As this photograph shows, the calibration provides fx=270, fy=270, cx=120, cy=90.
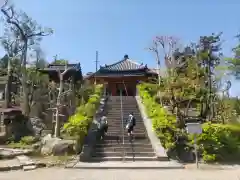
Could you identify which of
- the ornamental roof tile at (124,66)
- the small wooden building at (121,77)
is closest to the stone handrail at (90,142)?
the small wooden building at (121,77)

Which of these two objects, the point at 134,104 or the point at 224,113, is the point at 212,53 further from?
the point at 134,104

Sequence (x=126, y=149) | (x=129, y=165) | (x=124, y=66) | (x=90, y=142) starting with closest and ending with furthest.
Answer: (x=129, y=165), (x=126, y=149), (x=90, y=142), (x=124, y=66)

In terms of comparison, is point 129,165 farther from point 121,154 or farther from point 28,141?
point 28,141

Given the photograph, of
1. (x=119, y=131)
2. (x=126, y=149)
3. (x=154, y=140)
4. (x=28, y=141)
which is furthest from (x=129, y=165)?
(x=28, y=141)

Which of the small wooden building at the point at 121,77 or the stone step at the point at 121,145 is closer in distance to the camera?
the stone step at the point at 121,145

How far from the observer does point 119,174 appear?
10273mm

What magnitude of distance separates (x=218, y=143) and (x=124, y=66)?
2506 cm

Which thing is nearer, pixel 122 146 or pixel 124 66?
pixel 122 146

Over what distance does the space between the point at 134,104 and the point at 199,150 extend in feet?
35.3

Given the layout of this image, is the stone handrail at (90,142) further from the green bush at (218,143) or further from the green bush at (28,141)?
the green bush at (218,143)

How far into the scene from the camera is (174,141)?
14.2 metres

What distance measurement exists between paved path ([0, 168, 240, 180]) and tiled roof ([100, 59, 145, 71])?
25.1 m

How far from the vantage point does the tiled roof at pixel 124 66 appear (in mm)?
36250

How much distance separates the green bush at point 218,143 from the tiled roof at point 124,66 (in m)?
21.7
